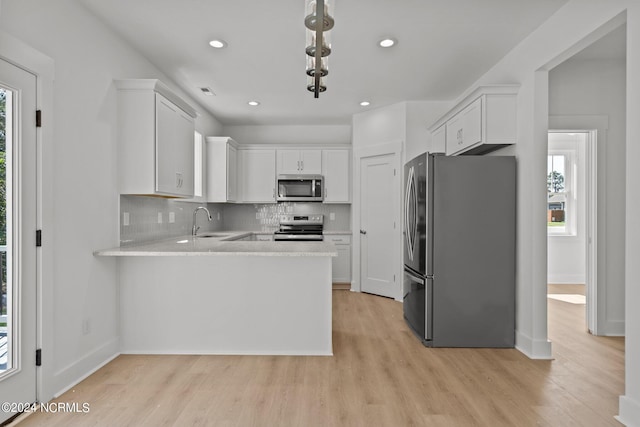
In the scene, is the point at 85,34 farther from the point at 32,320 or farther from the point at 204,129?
the point at 204,129

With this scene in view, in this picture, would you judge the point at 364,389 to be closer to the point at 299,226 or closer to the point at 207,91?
the point at 207,91

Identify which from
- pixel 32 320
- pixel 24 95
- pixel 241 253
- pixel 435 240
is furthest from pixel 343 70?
pixel 32 320

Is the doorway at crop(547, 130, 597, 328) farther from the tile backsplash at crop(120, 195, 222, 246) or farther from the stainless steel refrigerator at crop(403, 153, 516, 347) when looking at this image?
the tile backsplash at crop(120, 195, 222, 246)

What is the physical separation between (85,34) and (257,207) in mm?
3858

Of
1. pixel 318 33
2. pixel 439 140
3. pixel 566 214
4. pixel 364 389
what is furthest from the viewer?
pixel 566 214

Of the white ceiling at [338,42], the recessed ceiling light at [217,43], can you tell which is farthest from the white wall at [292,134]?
the recessed ceiling light at [217,43]

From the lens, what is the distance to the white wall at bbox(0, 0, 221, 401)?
219 cm

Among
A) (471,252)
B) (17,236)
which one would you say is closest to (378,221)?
(471,252)

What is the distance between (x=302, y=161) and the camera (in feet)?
19.3

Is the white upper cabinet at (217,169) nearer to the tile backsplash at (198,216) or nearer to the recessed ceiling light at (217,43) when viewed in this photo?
the tile backsplash at (198,216)

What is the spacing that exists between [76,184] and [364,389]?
2313 mm

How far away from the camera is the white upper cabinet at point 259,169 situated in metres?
5.90

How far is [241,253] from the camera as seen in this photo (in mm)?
2666

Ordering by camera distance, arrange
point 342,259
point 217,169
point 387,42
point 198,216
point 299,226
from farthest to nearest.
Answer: point 299,226
point 342,259
point 217,169
point 198,216
point 387,42
